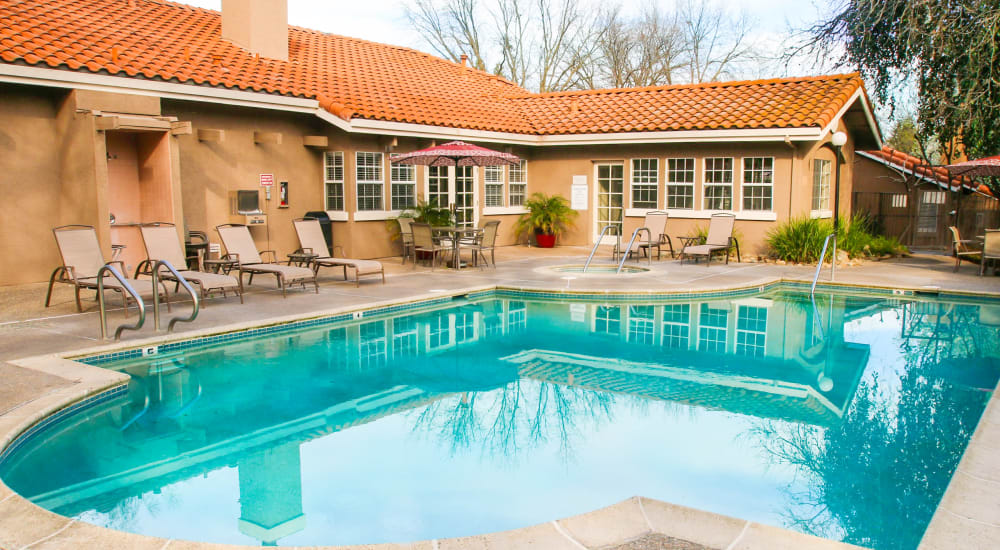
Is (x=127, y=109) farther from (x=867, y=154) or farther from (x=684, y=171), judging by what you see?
(x=867, y=154)

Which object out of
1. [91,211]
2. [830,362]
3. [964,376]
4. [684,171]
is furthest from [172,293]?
[684,171]

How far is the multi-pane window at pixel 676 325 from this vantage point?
9461 millimetres

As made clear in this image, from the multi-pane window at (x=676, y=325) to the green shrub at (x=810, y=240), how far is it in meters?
5.31

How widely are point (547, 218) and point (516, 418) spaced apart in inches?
497

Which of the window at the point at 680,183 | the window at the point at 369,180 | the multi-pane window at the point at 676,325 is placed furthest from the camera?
the window at the point at 680,183

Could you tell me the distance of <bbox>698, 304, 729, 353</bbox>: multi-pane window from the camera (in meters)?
9.25

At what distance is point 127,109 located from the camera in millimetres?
11484

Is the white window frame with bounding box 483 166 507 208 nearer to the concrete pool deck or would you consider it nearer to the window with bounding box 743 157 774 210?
the concrete pool deck

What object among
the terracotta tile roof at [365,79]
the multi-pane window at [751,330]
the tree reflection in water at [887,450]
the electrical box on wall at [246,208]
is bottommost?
the tree reflection in water at [887,450]

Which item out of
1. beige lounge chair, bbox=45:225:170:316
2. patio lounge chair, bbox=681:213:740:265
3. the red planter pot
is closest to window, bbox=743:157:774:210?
patio lounge chair, bbox=681:213:740:265

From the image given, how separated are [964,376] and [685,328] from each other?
329 cm

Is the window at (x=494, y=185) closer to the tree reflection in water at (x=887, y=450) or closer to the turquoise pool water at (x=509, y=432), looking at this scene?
the turquoise pool water at (x=509, y=432)

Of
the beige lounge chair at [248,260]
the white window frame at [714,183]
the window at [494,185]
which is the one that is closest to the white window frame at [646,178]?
the white window frame at [714,183]

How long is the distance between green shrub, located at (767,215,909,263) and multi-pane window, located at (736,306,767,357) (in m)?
4.79
